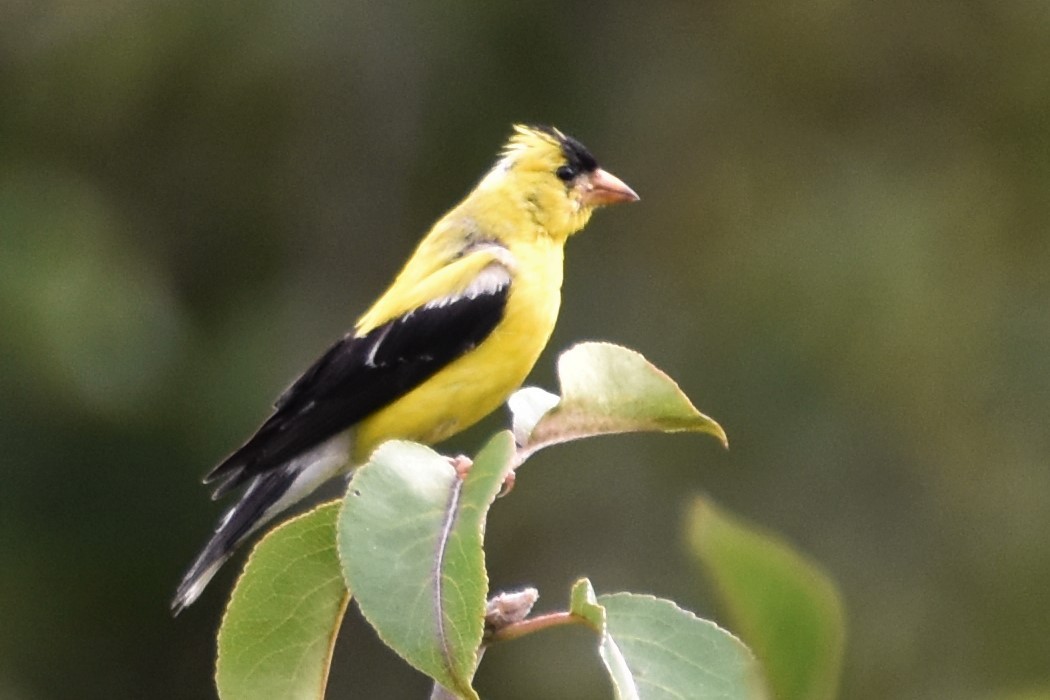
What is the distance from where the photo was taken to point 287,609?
176 centimetres

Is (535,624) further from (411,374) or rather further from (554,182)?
(554,182)

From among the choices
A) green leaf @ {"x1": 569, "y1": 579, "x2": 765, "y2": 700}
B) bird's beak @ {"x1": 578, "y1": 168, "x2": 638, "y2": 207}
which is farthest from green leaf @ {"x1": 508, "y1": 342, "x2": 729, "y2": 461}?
bird's beak @ {"x1": 578, "y1": 168, "x2": 638, "y2": 207}

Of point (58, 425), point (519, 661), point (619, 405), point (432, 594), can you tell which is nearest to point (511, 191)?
point (619, 405)

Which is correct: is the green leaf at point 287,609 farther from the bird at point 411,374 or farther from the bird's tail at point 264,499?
the bird at point 411,374

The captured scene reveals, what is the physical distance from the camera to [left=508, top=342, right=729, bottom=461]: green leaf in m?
→ 1.82

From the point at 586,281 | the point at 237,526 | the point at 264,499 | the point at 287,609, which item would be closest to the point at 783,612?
the point at 287,609

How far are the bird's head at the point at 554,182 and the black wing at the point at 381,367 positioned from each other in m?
0.47

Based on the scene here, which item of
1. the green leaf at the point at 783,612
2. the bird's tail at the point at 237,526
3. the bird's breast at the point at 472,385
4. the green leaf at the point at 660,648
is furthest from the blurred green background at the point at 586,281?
the green leaf at the point at 783,612

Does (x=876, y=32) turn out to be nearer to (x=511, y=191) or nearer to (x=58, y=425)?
(x=58, y=425)

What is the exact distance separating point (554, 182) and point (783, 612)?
13.1ft

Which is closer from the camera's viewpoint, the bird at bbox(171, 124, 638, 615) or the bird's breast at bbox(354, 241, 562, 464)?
the bird at bbox(171, 124, 638, 615)

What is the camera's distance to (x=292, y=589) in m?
1.76

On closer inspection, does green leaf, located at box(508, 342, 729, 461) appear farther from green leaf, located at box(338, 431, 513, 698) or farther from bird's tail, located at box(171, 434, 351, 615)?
bird's tail, located at box(171, 434, 351, 615)

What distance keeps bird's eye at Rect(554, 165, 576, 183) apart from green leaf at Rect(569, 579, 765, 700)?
2.88 meters
